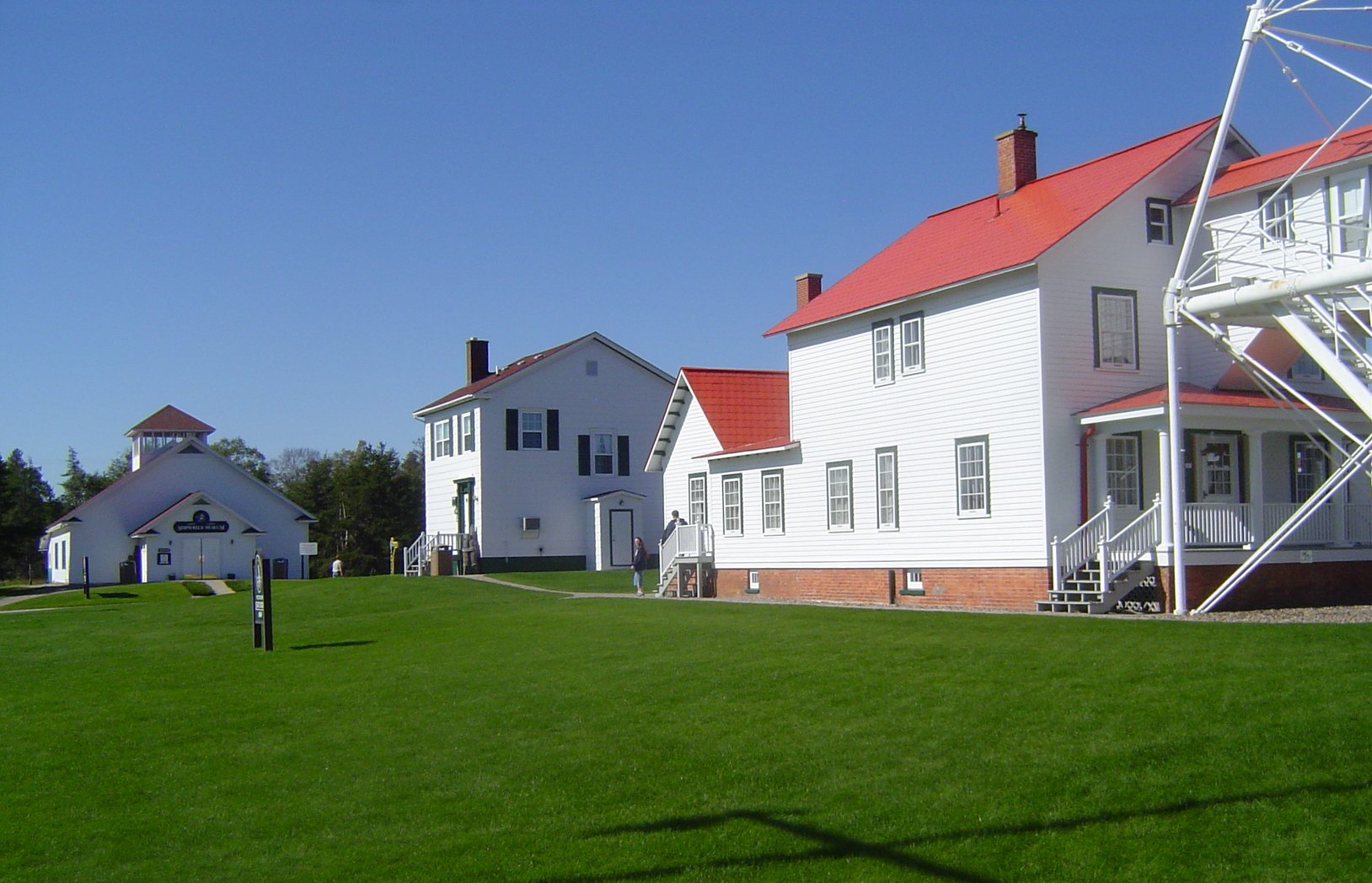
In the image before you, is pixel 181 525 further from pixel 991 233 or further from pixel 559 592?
pixel 991 233

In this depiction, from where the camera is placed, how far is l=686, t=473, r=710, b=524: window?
35.6 metres

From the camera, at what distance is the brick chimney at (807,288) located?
36594 mm

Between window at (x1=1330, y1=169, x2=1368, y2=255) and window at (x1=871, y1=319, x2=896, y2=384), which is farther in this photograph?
window at (x1=871, y1=319, x2=896, y2=384)

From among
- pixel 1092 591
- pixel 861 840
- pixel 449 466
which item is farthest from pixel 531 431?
pixel 861 840

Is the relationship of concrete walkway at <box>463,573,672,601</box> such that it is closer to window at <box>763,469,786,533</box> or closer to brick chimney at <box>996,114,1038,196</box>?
window at <box>763,469,786,533</box>

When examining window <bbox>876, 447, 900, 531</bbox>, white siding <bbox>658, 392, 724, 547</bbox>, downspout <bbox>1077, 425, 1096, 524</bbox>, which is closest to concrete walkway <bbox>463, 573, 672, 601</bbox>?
white siding <bbox>658, 392, 724, 547</bbox>

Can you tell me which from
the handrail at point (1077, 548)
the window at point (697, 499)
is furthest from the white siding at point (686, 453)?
the handrail at point (1077, 548)

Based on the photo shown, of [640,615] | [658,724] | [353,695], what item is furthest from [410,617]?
[658,724]

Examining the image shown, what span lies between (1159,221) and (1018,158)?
14.3 feet

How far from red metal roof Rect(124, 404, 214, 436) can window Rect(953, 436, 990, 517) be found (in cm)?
4765

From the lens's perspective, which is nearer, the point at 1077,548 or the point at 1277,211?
the point at 1077,548

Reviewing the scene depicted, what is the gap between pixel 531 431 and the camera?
48281 millimetres

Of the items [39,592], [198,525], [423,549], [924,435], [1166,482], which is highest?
[924,435]

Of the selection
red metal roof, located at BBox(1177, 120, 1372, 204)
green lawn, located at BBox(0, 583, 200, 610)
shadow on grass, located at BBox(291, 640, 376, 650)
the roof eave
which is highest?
red metal roof, located at BBox(1177, 120, 1372, 204)
